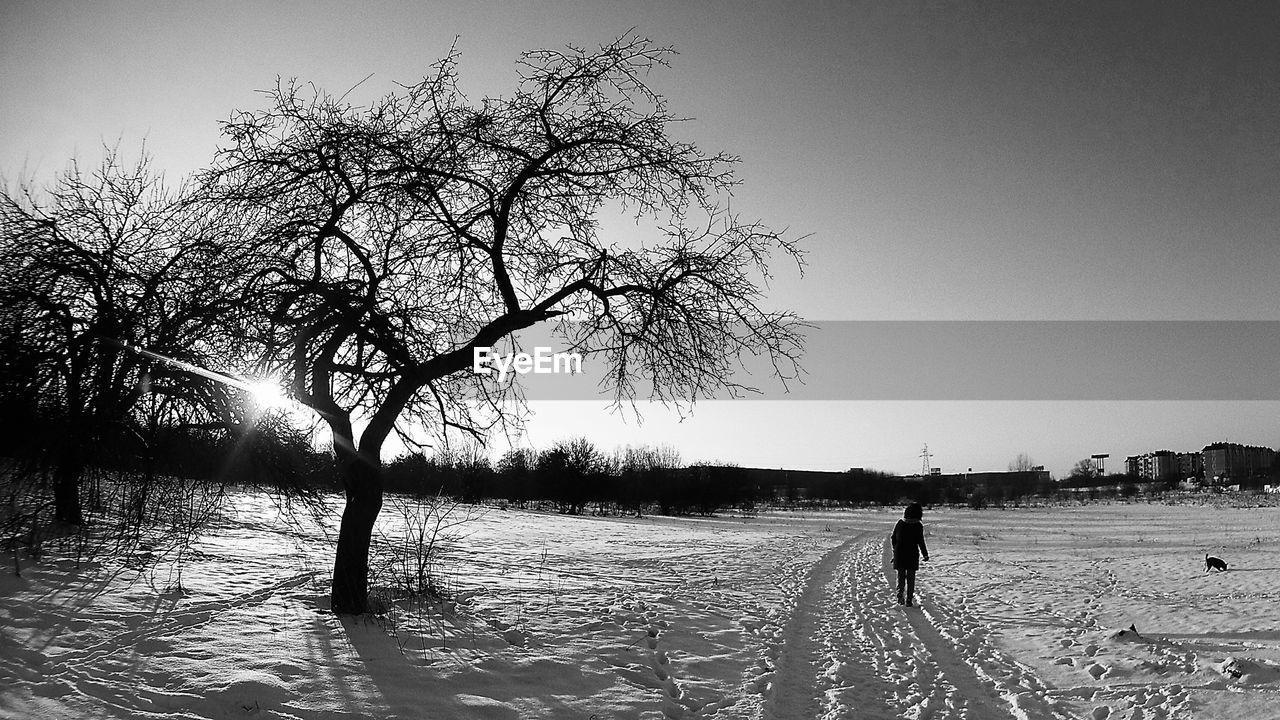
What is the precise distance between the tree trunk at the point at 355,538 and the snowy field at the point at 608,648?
12.3 inches

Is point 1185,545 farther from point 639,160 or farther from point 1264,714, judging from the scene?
point 639,160

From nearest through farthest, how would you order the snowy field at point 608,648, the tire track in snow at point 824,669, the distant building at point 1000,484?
1. the snowy field at point 608,648
2. the tire track in snow at point 824,669
3. the distant building at point 1000,484

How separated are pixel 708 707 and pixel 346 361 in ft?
18.3

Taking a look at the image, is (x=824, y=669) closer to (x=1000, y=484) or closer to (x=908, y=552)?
(x=908, y=552)

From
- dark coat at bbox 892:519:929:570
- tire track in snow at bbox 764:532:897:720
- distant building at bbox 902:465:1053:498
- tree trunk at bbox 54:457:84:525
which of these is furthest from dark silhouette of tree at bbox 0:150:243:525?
distant building at bbox 902:465:1053:498

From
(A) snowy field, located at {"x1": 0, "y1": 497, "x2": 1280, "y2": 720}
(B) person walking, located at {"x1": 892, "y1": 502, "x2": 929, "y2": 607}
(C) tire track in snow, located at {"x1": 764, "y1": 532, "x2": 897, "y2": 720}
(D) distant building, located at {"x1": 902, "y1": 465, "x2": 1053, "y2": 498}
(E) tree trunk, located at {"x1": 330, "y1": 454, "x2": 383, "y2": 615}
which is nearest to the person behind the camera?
(A) snowy field, located at {"x1": 0, "y1": 497, "x2": 1280, "y2": 720}

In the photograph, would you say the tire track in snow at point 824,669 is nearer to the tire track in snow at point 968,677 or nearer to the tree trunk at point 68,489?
the tire track in snow at point 968,677

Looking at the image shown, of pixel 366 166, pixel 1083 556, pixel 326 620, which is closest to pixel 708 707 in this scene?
pixel 326 620

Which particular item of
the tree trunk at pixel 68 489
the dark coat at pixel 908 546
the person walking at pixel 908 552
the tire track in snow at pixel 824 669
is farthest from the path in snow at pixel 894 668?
the tree trunk at pixel 68 489

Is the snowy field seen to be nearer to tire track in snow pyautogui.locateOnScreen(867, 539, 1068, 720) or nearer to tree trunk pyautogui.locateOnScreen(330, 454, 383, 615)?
tire track in snow pyautogui.locateOnScreen(867, 539, 1068, 720)

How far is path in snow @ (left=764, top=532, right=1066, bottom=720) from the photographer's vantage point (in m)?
6.26

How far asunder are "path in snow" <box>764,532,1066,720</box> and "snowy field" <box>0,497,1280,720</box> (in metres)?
0.04

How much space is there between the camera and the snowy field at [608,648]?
5840 mm

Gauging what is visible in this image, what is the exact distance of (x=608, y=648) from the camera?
7.98 meters
